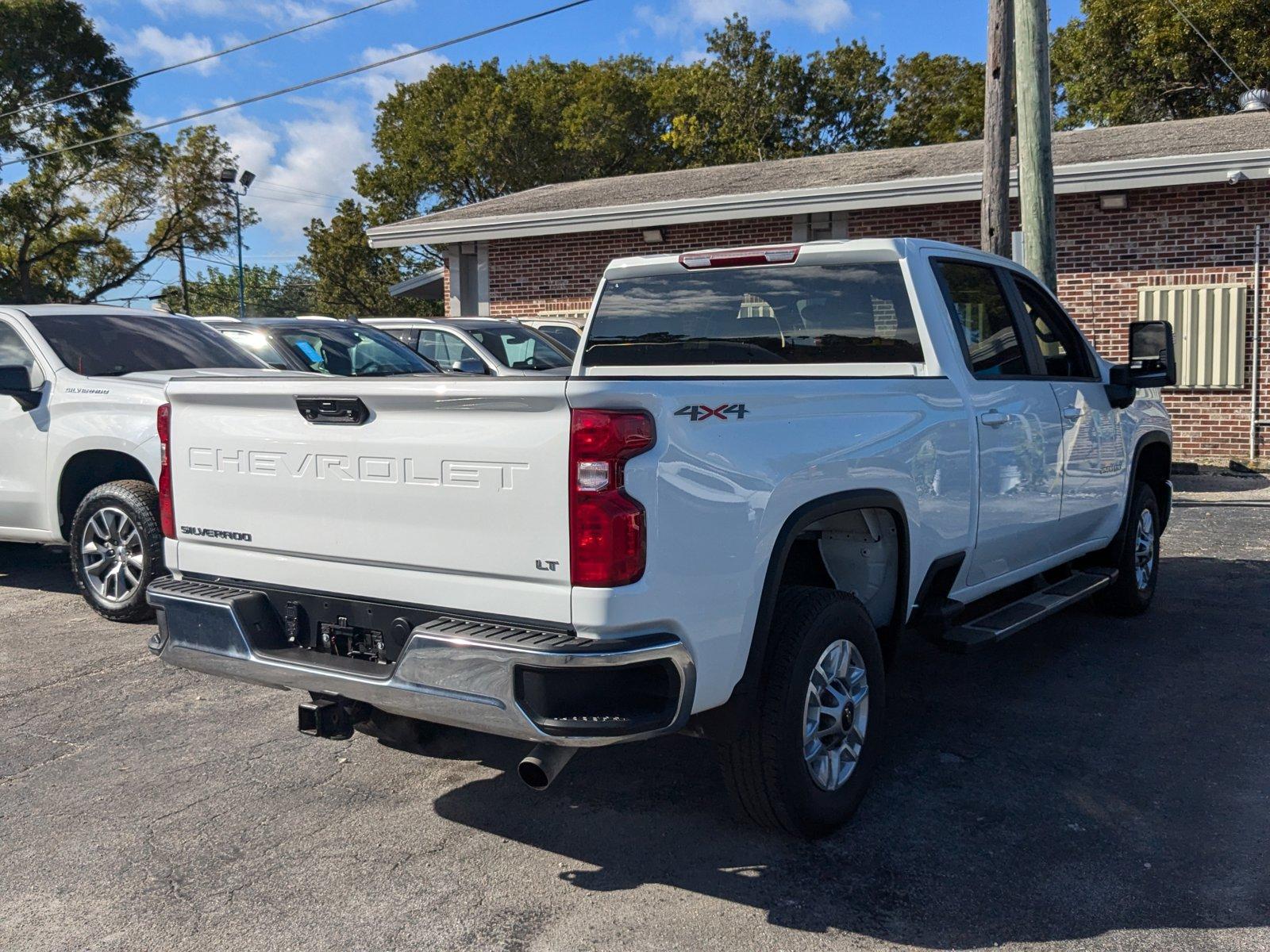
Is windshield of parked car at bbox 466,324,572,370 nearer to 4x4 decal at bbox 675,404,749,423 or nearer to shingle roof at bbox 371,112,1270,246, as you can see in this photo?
shingle roof at bbox 371,112,1270,246

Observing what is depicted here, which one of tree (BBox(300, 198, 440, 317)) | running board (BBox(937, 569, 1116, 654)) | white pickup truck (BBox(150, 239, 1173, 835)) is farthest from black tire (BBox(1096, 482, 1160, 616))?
tree (BBox(300, 198, 440, 317))

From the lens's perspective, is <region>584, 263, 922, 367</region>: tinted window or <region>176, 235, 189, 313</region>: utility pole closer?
<region>584, 263, 922, 367</region>: tinted window

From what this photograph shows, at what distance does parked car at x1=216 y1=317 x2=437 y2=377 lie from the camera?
1007 centimetres

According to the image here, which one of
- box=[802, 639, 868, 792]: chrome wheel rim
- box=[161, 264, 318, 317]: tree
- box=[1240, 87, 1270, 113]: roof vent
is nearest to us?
box=[802, 639, 868, 792]: chrome wheel rim

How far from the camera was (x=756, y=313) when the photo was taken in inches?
197

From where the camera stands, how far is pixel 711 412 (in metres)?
3.31

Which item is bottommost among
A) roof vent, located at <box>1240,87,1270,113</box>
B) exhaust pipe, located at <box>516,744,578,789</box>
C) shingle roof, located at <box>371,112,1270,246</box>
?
exhaust pipe, located at <box>516,744,578,789</box>

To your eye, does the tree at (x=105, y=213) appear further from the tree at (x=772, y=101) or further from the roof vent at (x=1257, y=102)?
the roof vent at (x=1257, y=102)

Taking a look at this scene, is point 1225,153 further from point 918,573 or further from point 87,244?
point 87,244

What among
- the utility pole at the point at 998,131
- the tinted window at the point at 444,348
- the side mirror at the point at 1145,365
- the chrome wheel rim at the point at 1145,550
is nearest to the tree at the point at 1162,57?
the utility pole at the point at 998,131

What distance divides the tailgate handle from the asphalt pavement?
1.24 m

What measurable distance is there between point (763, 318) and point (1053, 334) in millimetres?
1890

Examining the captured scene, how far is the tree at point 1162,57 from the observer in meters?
26.9

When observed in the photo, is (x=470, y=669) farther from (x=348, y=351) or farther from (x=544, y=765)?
(x=348, y=351)
